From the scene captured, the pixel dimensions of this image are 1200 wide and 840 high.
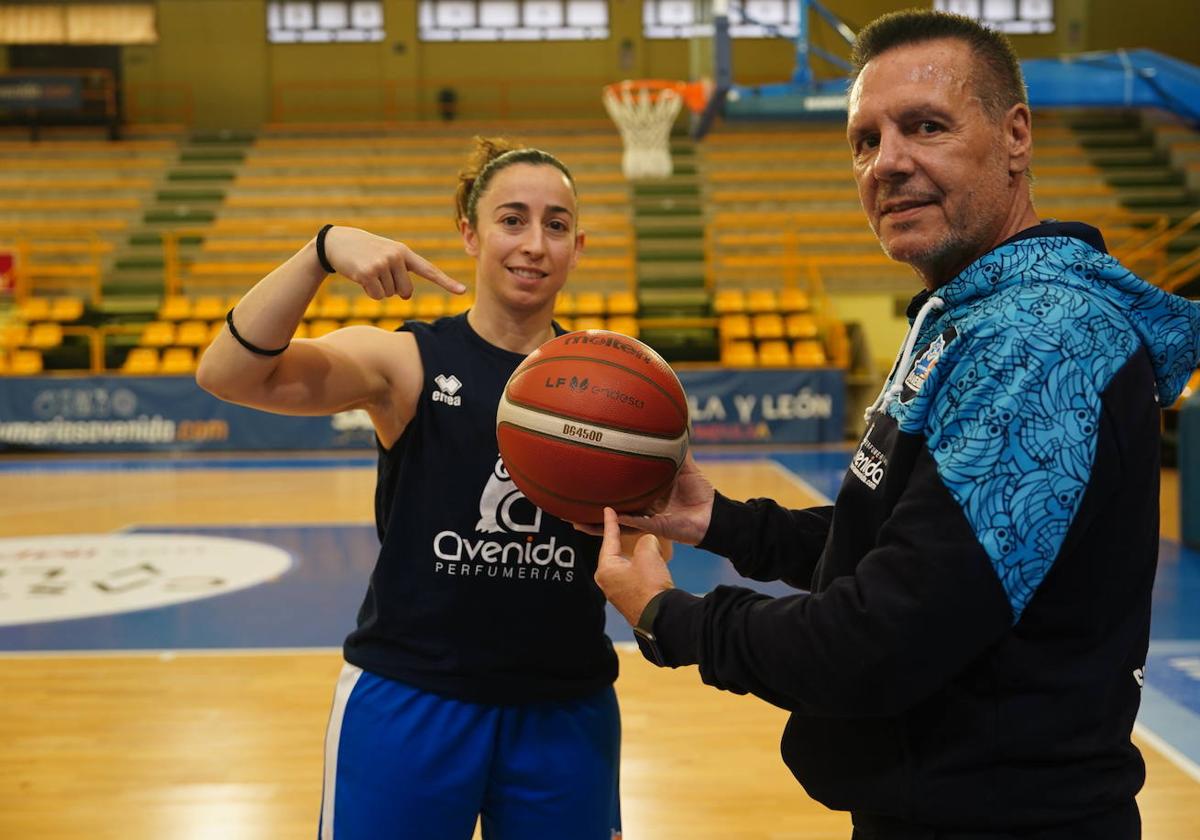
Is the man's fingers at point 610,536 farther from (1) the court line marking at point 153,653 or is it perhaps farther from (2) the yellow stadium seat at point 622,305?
(2) the yellow stadium seat at point 622,305

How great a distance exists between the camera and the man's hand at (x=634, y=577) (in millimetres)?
1381

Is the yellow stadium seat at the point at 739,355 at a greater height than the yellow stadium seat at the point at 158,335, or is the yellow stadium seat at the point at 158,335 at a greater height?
the yellow stadium seat at the point at 158,335

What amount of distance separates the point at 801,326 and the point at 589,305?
2.52m

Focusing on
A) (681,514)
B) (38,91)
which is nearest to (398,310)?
(38,91)

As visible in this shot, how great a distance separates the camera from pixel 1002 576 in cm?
110

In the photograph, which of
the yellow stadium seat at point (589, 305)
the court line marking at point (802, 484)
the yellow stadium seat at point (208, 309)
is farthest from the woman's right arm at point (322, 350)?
the yellow stadium seat at point (208, 309)

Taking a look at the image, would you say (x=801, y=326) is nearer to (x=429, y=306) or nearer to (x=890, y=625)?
(x=429, y=306)

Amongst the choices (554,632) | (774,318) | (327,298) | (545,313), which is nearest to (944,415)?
(554,632)

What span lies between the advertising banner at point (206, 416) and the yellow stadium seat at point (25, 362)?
0.56 m

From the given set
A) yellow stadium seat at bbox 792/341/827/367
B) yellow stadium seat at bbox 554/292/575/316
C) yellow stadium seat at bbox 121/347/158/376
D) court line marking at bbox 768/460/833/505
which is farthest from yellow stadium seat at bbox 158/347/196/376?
yellow stadium seat at bbox 792/341/827/367

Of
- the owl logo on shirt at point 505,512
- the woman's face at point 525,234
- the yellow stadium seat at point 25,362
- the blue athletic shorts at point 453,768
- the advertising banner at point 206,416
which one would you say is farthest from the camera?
the yellow stadium seat at point 25,362

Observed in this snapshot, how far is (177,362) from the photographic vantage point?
39.2 ft

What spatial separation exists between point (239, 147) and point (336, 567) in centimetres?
1288

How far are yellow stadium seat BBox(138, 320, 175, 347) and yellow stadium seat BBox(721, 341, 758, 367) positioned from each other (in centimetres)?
631
